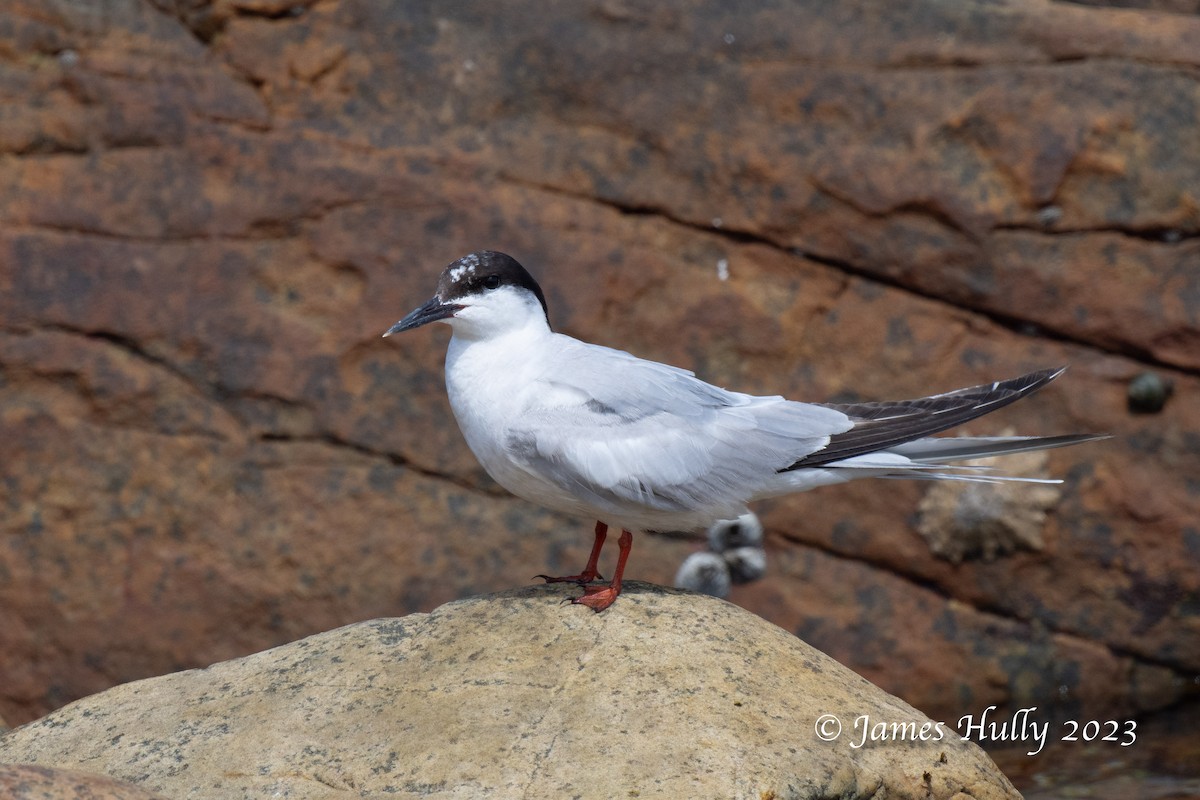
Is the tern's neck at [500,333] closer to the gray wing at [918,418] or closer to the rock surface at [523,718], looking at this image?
the rock surface at [523,718]

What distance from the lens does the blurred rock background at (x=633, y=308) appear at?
6328 mm

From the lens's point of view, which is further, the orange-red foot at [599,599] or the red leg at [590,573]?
the red leg at [590,573]

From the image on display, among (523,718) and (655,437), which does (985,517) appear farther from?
(523,718)

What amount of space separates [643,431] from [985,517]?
2.78 m

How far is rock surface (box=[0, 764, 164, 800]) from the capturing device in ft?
9.68

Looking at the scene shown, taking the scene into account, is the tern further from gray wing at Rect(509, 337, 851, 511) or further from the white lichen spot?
the white lichen spot

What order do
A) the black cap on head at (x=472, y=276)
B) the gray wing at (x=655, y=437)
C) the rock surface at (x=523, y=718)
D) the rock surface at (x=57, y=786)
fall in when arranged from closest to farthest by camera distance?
1. the rock surface at (x=57, y=786)
2. the rock surface at (x=523, y=718)
3. the gray wing at (x=655, y=437)
4. the black cap on head at (x=472, y=276)

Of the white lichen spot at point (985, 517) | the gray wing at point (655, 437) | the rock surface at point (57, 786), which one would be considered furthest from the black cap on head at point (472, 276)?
the white lichen spot at point (985, 517)

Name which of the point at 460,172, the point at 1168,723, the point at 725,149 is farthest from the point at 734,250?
the point at 1168,723

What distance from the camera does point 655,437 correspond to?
416 centimetres

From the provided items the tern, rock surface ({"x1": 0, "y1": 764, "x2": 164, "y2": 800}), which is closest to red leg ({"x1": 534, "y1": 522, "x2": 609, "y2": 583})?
the tern

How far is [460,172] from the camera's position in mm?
6578

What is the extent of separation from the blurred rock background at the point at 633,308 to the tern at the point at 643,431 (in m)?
2.09

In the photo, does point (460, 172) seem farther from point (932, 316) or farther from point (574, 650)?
point (574, 650)
